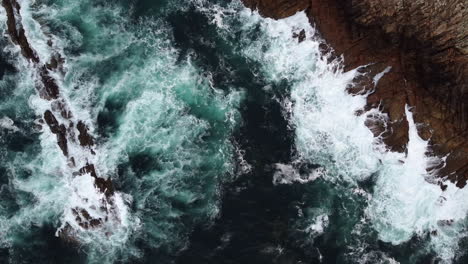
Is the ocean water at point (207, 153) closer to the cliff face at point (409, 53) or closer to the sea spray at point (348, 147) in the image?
the sea spray at point (348, 147)

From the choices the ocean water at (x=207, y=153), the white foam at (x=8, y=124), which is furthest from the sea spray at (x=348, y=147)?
the white foam at (x=8, y=124)

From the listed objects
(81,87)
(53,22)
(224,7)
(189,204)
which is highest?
(224,7)

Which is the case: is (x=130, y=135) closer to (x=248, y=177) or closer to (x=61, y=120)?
(x=61, y=120)

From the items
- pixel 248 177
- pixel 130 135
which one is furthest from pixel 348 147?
pixel 130 135

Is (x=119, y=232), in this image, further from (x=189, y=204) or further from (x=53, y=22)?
(x=53, y=22)

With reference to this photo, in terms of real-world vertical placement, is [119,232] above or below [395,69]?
below

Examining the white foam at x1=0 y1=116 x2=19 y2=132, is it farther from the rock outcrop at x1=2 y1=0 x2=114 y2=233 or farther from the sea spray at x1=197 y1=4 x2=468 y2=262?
the sea spray at x1=197 y1=4 x2=468 y2=262

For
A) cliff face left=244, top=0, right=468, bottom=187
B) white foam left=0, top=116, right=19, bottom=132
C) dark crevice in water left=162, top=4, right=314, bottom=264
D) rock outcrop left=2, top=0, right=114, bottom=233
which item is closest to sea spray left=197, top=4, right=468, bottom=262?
cliff face left=244, top=0, right=468, bottom=187

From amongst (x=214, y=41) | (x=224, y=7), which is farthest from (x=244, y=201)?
(x=224, y=7)
